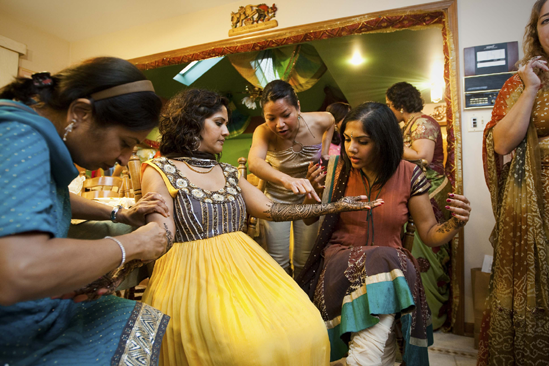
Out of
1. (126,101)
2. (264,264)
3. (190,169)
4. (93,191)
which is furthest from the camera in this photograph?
(93,191)

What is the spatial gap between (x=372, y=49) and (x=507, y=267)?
239cm

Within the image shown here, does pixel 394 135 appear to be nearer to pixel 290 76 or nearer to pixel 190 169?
pixel 190 169

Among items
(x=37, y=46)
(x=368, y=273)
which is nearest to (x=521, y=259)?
(x=368, y=273)

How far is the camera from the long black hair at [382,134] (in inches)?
67.4

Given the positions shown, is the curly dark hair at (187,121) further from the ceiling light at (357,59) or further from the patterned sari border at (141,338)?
the ceiling light at (357,59)

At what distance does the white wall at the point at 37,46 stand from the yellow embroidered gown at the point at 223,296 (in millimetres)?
3805

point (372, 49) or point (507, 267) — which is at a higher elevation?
point (372, 49)

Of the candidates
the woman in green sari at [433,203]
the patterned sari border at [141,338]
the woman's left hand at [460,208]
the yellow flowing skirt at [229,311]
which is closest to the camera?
the patterned sari border at [141,338]

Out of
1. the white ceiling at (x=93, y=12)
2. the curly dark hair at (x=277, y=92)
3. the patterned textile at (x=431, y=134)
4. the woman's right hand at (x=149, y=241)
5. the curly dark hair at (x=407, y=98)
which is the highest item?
the white ceiling at (x=93, y=12)

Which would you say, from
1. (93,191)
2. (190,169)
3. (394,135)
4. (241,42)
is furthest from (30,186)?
(241,42)

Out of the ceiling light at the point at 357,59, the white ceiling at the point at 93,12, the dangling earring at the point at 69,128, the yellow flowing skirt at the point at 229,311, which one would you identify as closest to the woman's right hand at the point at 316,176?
the yellow flowing skirt at the point at 229,311

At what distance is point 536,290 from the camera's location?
1.57 m

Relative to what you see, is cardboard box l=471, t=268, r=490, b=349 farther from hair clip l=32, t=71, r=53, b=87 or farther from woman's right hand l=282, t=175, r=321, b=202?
hair clip l=32, t=71, r=53, b=87

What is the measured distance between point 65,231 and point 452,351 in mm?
2419
